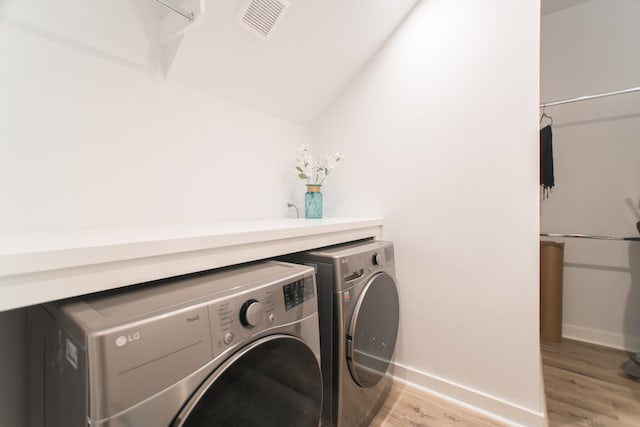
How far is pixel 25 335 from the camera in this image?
86 cm

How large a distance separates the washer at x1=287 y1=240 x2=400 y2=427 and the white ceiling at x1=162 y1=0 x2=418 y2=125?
3.22 feet

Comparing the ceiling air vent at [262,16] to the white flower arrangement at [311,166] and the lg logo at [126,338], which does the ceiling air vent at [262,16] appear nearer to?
the white flower arrangement at [311,166]

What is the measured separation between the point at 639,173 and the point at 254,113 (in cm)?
265

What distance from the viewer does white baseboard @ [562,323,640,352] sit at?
1874 millimetres

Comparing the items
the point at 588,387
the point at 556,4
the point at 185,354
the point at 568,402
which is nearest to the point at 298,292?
the point at 185,354

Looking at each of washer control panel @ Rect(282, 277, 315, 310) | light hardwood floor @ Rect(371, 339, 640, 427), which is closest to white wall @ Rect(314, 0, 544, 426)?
light hardwood floor @ Rect(371, 339, 640, 427)

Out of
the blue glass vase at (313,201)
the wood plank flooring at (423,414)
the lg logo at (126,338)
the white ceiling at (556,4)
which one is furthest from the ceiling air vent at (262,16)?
the white ceiling at (556,4)

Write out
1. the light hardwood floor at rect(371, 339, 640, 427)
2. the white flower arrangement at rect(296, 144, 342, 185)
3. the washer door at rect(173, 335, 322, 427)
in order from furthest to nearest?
the white flower arrangement at rect(296, 144, 342, 185), the light hardwood floor at rect(371, 339, 640, 427), the washer door at rect(173, 335, 322, 427)

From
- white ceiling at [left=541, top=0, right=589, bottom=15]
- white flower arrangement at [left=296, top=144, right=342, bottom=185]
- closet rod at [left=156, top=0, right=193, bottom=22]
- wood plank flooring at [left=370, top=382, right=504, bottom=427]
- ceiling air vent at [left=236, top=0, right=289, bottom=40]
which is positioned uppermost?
white ceiling at [left=541, top=0, right=589, bottom=15]

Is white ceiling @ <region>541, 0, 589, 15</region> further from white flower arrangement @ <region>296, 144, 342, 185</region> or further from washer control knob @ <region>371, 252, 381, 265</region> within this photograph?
washer control knob @ <region>371, 252, 381, 265</region>

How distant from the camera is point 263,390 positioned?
0.72 m

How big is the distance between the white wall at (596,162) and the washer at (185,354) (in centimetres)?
236

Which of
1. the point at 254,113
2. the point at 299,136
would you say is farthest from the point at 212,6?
the point at 299,136

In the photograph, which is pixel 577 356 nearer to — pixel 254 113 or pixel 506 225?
pixel 506 225
